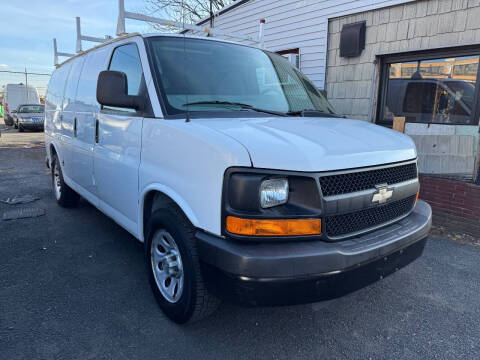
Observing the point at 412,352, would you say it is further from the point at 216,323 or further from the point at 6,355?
the point at 6,355

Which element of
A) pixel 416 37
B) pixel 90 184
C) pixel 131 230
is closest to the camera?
pixel 131 230

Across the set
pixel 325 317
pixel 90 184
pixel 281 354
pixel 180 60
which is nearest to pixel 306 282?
pixel 281 354

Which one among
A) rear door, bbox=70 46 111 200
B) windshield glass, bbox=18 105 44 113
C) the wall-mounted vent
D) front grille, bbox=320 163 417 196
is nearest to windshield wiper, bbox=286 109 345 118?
front grille, bbox=320 163 417 196

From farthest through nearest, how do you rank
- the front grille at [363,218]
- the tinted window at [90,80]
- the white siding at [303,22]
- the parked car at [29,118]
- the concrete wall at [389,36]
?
the parked car at [29,118]
the white siding at [303,22]
the concrete wall at [389,36]
the tinted window at [90,80]
the front grille at [363,218]

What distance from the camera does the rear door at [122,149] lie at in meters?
2.86

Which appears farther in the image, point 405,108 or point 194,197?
point 405,108

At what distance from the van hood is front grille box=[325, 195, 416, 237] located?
1.00 ft

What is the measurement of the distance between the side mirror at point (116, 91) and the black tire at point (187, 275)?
2.84 ft

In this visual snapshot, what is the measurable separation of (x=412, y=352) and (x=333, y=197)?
1223 millimetres

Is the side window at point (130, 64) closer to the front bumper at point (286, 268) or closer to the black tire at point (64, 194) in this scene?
the front bumper at point (286, 268)

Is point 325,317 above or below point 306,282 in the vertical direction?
below

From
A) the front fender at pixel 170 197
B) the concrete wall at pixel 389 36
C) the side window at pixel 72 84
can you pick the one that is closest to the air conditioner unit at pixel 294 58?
the concrete wall at pixel 389 36

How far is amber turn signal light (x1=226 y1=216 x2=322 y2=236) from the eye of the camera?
193 cm

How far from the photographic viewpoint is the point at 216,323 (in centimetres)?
258
